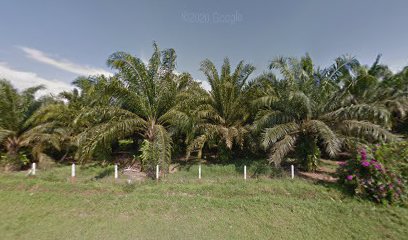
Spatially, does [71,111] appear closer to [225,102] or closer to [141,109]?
[141,109]

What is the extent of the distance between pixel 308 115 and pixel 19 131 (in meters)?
13.2

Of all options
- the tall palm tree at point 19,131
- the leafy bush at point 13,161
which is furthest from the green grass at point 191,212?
the leafy bush at point 13,161

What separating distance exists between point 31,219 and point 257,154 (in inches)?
342

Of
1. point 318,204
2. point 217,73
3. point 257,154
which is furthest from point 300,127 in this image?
point 217,73

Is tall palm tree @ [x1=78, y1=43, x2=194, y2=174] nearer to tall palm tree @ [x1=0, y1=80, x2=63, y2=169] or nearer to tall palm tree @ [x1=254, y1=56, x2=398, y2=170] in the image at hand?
tall palm tree @ [x1=0, y1=80, x2=63, y2=169]

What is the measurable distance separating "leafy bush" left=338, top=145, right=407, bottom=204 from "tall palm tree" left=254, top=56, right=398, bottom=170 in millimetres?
1481

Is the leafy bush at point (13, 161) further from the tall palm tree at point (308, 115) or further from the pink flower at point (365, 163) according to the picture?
the pink flower at point (365, 163)

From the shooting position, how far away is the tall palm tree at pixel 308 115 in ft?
24.8

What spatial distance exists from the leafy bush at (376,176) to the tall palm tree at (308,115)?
1481mm

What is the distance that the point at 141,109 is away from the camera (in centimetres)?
898

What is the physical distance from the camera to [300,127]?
8281 mm

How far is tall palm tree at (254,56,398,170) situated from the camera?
755cm

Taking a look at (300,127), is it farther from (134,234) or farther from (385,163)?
(134,234)

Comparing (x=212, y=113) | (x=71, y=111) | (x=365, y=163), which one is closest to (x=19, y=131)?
(x=71, y=111)
